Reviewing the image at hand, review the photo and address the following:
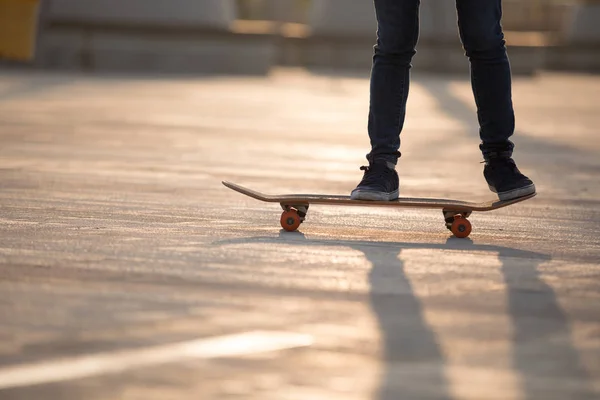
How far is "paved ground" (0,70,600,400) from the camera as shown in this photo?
1.61 metres

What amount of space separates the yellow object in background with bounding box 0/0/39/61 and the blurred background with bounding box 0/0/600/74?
0.06 meters

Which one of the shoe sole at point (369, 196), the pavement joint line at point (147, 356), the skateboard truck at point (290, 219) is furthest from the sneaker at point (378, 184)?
the pavement joint line at point (147, 356)

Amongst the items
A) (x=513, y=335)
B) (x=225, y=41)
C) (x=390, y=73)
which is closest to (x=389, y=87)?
(x=390, y=73)

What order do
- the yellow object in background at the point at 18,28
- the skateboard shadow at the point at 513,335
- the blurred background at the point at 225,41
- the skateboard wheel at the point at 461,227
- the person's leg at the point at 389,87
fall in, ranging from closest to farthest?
the skateboard shadow at the point at 513,335 < the skateboard wheel at the point at 461,227 < the person's leg at the point at 389,87 < the yellow object in background at the point at 18,28 < the blurred background at the point at 225,41

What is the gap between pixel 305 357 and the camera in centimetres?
169

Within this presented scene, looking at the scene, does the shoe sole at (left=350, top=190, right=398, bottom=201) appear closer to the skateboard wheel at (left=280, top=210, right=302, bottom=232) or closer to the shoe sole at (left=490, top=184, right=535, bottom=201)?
the skateboard wheel at (left=280, top=210, right=302, bottom=232)

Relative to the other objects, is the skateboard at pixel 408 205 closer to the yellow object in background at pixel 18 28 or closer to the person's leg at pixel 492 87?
the person's leg at pixel 492 87

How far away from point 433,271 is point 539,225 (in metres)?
0.79

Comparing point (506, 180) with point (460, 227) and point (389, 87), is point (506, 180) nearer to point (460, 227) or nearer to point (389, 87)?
point (460, 227)

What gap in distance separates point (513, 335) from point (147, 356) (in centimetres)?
58

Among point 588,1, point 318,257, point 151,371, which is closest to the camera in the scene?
point 151,371

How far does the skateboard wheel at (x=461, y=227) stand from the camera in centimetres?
280

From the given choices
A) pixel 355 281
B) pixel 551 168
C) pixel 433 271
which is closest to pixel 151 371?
pixel 355 281

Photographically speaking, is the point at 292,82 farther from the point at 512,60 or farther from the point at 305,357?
the point at 305,357
